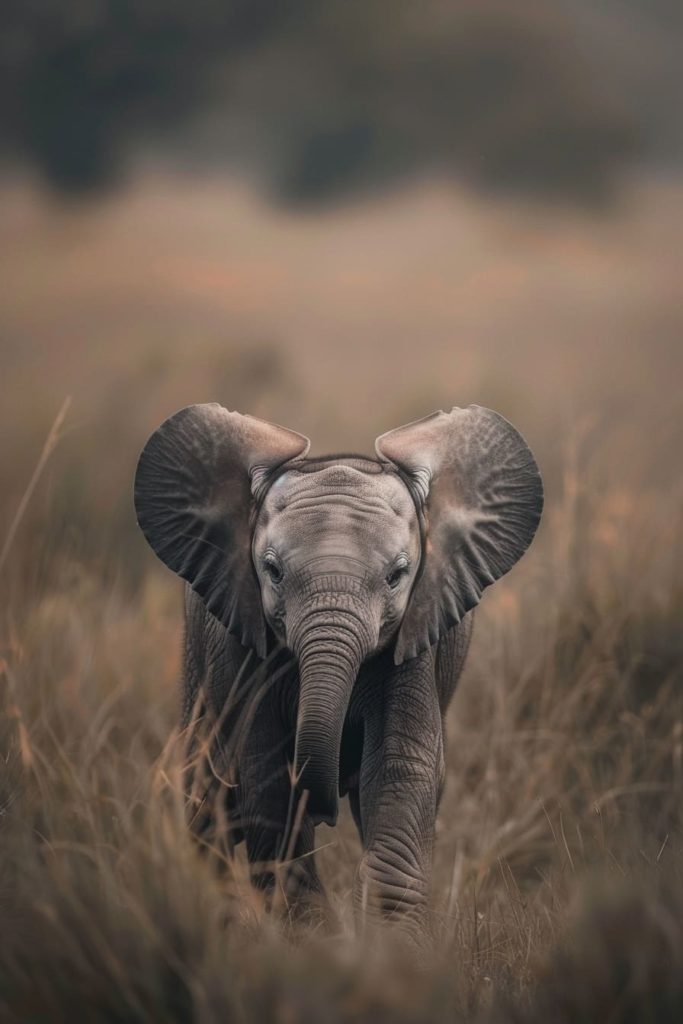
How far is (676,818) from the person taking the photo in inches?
280

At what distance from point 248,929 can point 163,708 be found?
3.83 m

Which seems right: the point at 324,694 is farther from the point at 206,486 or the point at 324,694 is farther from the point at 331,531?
the point at 206,486

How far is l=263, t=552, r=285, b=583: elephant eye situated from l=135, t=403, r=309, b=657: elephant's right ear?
29 cm

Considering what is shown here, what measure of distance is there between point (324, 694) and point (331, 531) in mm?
574

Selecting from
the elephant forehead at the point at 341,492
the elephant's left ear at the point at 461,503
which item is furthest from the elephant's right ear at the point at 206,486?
the elephant's left ear at the point at 461,503

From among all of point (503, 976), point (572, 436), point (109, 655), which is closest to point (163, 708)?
point (109, 655)

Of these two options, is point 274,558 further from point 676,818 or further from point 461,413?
point 676,818

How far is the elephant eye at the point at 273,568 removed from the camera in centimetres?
501


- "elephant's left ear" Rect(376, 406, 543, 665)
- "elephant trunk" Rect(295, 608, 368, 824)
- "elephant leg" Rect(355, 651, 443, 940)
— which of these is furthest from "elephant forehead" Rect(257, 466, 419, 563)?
"elephant leg" Rect(355, 651, 443, 940)

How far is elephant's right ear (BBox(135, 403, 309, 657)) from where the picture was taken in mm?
5391

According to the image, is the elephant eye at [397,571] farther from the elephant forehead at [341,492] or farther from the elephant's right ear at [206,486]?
the elephant's right ear at [206,486]

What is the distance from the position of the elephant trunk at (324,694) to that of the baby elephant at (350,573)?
7 cm

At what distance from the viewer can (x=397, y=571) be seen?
5.06 metres

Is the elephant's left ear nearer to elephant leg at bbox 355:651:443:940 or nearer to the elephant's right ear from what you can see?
elephant leg at bbox 355:651:443:940
